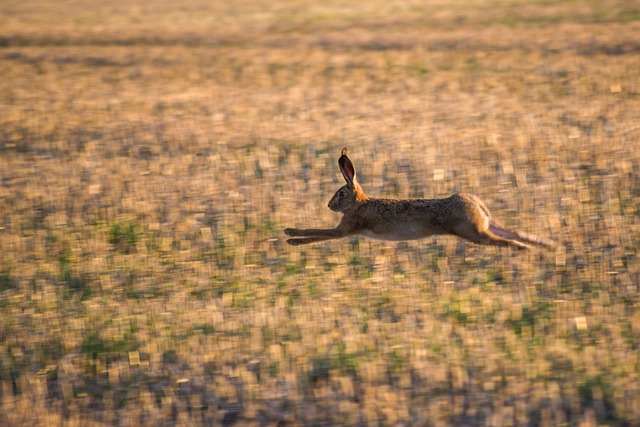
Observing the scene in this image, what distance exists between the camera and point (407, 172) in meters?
9.73

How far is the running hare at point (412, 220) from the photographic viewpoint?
702 cm

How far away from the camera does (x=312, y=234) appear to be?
7.57 meters

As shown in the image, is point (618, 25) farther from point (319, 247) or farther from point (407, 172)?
point (319, 247)

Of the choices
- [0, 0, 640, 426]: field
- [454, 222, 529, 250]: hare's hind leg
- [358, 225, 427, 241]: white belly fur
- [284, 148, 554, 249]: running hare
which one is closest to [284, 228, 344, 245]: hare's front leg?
[284, 148, 554, 249]: running hare

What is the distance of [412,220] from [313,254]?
1053 millimetres

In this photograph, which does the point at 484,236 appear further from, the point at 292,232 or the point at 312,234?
the point at 292,232

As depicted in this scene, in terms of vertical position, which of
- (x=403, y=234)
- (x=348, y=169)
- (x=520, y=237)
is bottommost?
(x=520, y=237)

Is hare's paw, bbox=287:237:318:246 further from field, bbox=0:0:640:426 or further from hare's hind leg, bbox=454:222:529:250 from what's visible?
hare's hind leg, bbox=454:222:529:250

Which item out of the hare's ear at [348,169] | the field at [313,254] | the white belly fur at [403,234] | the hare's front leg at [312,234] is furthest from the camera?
the hare's front leg at [312,234]

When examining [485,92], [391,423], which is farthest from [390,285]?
[485,92]

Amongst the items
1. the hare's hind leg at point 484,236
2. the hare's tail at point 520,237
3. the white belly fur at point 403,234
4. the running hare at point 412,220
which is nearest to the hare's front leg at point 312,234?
the running hare at point 412,220

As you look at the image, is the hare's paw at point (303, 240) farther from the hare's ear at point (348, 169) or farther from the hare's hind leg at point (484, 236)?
the hare's hind leg at point (484, 236)

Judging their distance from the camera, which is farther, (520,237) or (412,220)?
(520,237)

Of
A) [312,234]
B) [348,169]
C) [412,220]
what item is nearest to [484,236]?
[412,220]
